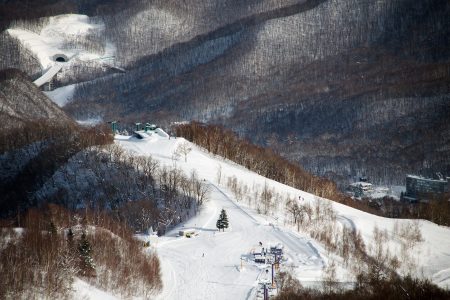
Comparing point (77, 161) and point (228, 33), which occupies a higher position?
point (228, 33)

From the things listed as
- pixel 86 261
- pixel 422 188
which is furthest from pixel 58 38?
pixel 86 261

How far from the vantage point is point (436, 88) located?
13125 cm

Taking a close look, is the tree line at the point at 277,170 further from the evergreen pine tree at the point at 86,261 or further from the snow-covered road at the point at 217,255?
the evergreen pine tree at the point at 86,261

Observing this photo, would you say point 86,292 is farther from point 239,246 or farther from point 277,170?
point 277,170

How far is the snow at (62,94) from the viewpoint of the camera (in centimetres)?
14912

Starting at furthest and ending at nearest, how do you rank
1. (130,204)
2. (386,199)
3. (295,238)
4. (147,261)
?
(386,199) < (130,204) < (295,238) < (147,261)

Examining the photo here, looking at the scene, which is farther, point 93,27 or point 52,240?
point 93,27

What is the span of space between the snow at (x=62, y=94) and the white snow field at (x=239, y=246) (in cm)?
7852

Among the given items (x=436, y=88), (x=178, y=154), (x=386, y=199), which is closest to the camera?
(x=178, y=154)

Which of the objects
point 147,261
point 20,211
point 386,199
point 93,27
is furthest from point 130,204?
point 93,27

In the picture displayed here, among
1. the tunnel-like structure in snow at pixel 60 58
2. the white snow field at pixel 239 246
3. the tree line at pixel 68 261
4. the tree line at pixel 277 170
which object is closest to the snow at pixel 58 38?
the tunnel-like structure in snow at pixel 60 58

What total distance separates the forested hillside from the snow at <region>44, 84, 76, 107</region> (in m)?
1.54

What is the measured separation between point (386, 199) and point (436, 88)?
4334 cm

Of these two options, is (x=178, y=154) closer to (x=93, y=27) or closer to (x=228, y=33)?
(x=228, y=33)
